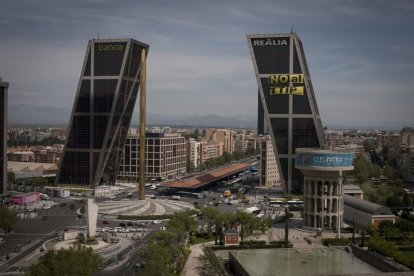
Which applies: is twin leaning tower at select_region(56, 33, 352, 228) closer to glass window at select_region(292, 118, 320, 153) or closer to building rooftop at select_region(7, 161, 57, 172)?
glass window at select_region(292, 118, 320, 153)

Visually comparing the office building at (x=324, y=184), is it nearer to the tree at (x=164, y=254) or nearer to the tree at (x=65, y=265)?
the tree at (x=164, y=254)

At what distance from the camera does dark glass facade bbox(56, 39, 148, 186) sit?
7781cm

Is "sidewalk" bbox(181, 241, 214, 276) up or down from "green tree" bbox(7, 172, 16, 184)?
down

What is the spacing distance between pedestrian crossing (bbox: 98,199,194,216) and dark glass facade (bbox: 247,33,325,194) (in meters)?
16.6

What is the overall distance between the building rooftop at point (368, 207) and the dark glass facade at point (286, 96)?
12617 millimetres

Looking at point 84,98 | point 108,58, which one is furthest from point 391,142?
point 84,98

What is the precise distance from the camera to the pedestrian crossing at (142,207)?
198 feet

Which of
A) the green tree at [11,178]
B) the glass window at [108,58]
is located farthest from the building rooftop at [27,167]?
the glass window at [108,58]

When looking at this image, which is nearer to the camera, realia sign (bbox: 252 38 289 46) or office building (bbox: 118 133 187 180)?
realia sign (bbox: 252 38 289 46)

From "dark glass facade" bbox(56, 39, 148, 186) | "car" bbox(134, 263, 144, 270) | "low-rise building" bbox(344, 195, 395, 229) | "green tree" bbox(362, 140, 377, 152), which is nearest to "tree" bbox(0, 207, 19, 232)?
"car" bbox(134, 263, 144, 270)

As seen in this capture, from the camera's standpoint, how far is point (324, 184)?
51281 mm

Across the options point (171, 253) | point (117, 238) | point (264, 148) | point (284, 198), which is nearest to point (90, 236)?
point (117, 238)

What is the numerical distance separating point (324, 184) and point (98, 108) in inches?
1643

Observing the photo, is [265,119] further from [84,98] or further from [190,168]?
[190,168]
